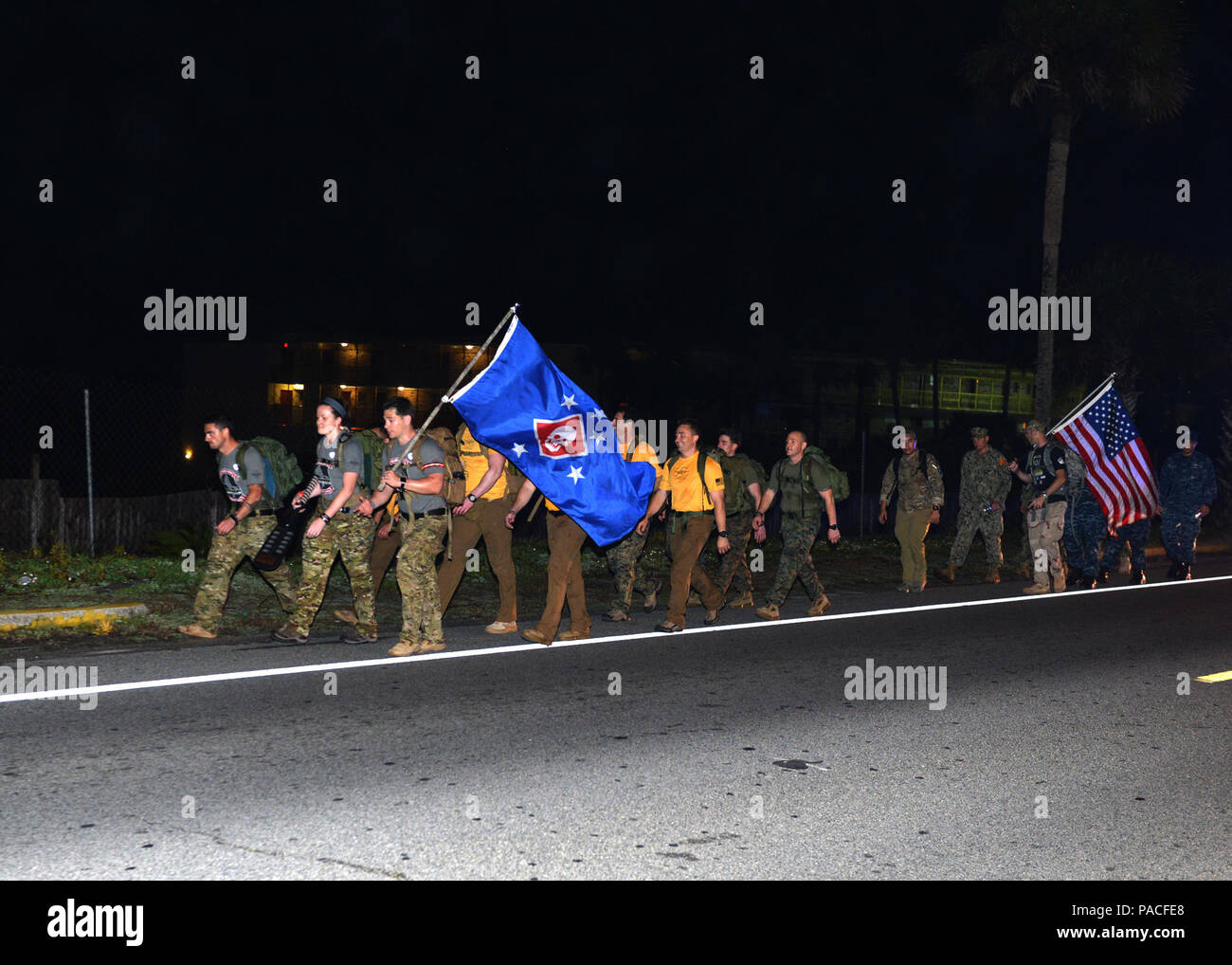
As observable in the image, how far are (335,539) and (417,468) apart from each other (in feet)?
2.75

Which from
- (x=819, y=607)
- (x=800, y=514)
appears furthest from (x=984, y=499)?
(x=819, y=607)

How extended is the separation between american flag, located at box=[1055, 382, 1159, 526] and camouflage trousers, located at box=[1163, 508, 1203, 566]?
71cm

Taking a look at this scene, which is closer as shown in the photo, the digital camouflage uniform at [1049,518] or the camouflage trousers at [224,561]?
the camouflage trousers at [224,561]

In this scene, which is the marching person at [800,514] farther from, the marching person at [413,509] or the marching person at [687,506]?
the marching person at [413,509]

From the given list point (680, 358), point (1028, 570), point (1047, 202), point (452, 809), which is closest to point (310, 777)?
point (452, 809)

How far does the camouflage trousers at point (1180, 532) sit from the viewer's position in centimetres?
1473

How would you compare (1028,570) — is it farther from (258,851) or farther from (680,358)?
(680,358)

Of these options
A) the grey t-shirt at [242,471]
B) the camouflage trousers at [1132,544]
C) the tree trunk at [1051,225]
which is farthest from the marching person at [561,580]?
the tree trunk at [1051,225]

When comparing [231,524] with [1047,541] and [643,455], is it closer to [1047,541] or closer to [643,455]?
[643,455]

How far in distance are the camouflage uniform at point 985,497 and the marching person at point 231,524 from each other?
8.45m

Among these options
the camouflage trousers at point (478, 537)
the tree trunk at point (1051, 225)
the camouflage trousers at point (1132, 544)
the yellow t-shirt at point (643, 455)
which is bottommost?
the camouflage trousers at point (1132, 544)

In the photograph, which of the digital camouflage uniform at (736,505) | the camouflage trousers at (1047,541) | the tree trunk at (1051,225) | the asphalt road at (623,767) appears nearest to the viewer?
the asphalt road at (623,767)

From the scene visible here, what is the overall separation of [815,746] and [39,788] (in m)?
3.69

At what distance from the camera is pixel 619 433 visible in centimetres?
980
